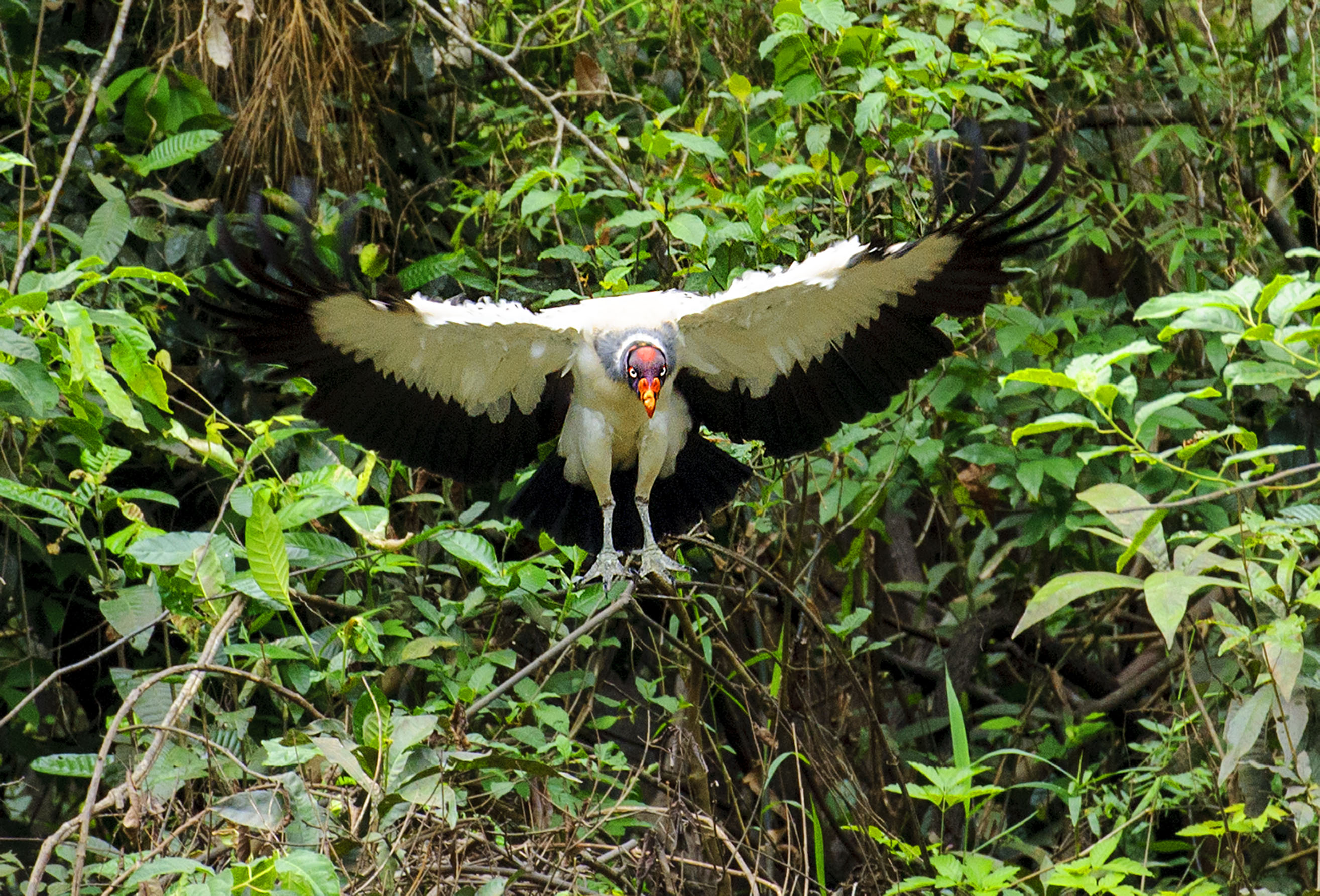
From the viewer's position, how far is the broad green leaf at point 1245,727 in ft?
9.61

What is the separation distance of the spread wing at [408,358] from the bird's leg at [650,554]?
0.38 m

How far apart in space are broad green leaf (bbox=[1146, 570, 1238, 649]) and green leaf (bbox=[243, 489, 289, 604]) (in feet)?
5.65

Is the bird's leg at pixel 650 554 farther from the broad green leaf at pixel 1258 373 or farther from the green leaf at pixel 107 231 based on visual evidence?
the green leaf at pixel 107 231

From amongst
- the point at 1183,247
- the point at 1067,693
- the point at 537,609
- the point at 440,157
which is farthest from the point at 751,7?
the point at 1067,693

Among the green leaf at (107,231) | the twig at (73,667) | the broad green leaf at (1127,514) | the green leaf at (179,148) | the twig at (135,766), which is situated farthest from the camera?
the green leaf at (179,148)

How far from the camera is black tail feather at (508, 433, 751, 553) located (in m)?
4.23

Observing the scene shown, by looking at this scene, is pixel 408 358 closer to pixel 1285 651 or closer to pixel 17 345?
pixel 17 345

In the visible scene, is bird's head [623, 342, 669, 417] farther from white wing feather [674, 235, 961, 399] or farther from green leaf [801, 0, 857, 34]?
green leaf [801, 0, 857, 34]

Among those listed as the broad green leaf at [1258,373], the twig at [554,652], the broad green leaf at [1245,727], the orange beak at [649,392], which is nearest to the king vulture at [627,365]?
the orange beak at [649,392]

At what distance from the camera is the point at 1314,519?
2902 millimetres

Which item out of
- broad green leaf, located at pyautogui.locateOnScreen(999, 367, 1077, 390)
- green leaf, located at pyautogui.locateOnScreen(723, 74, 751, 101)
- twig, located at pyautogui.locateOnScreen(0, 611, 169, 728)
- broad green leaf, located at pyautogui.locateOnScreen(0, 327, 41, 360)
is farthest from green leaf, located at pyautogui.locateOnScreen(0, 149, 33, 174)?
broad green leaf, located at pyautogui.locateOnScreen(999, 367, 1077, 390)

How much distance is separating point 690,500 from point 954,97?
4.73 feet

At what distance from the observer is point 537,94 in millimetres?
4430

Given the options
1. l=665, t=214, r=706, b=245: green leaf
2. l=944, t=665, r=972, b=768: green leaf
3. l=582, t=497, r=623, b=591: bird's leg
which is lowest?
l=944, t=665, r=972, b=768: green leaf
